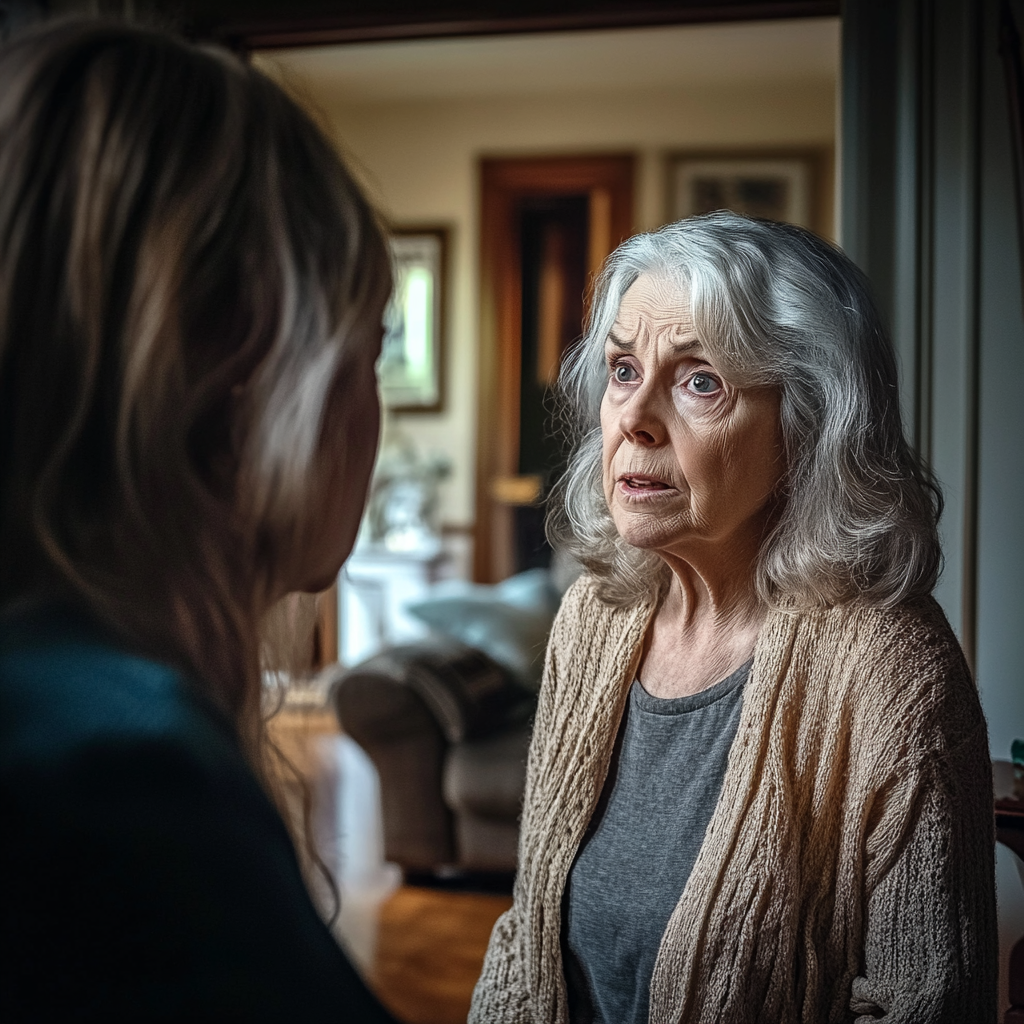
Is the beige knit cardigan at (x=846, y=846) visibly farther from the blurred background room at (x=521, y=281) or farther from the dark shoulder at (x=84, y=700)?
the dark shoulder at (x=84, y=700)

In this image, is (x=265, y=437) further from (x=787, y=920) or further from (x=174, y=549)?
(x=787, y=920)

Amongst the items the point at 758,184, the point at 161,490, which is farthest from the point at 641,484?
the point at 758,184

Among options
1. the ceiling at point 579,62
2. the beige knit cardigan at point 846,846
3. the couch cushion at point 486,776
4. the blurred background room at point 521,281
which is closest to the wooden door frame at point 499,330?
the blurred background room at point 521,281

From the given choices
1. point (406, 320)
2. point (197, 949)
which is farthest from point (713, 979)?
point (406, 320)

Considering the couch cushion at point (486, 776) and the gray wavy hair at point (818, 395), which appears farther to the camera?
the couch cushion at point (486, 776)

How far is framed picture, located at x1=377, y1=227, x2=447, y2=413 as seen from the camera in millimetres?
6336

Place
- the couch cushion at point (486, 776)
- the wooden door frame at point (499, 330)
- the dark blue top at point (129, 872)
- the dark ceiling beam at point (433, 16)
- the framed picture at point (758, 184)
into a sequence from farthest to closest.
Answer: the wooden door frame at point (499, 330) → the framed picture at point (758, 184) → the couch cushion at point (486, 776) → the dark ceiling beam at point (433, 16) → the dark blue top at point (129, 872)

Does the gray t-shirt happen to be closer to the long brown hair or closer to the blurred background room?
the blurred background room

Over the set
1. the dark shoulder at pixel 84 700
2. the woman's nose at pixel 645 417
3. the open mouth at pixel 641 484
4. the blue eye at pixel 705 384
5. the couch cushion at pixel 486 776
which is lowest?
the couch cushion at pixel 486 776

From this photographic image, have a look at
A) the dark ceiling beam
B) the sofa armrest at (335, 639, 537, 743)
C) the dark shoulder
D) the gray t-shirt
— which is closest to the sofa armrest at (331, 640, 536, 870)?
the sofa armrest at (335, 639, 537, 743)

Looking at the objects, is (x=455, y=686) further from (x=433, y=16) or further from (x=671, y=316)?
(x=671, y=316)

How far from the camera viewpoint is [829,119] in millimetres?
5871

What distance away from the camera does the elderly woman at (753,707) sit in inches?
37.7

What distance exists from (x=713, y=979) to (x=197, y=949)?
0.71m
